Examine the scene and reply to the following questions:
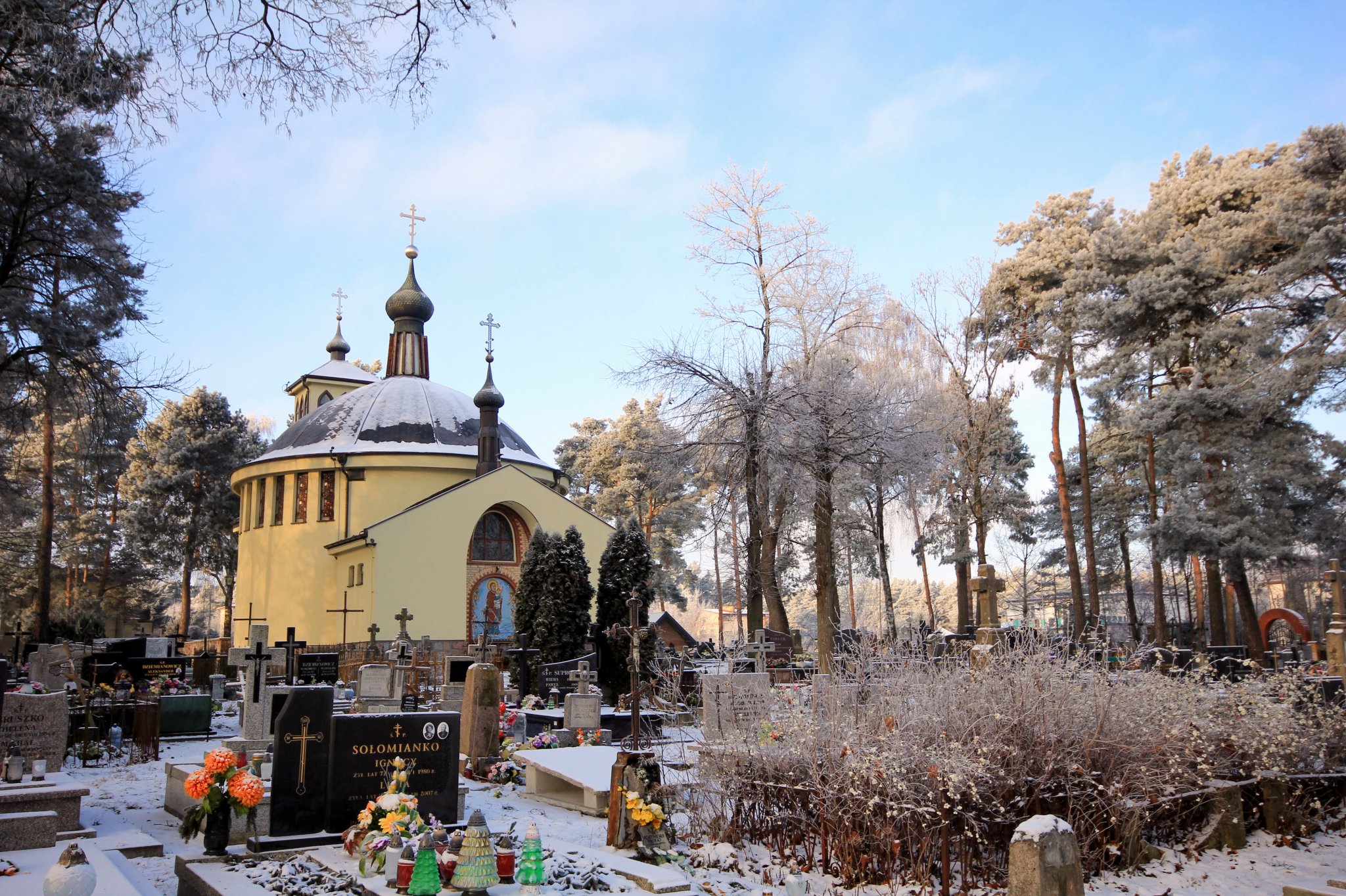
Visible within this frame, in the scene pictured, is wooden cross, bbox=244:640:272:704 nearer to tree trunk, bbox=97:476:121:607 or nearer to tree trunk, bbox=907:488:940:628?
tree trunk, bbox=907:488:940:628

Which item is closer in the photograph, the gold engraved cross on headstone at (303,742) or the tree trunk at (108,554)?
the gold engraved cross on headstone at (303,742)

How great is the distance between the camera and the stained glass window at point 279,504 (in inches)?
1313

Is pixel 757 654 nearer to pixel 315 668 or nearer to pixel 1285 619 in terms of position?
pixel 315 668

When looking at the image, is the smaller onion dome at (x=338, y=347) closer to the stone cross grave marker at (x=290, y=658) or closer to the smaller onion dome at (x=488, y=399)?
the smaller onion dome at (x=488, y=399)

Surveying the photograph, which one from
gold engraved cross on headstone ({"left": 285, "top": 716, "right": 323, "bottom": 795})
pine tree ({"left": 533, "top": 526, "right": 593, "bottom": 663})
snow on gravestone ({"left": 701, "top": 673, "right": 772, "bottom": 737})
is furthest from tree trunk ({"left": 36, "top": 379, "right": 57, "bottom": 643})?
gold engraved cross on headstone ({"left": 285, "top": 716, "right": 323, "bottom": 795})

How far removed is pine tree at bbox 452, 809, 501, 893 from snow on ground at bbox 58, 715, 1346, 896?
85 centimetres

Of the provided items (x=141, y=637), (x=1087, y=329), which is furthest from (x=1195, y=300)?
(x=141, y=637)

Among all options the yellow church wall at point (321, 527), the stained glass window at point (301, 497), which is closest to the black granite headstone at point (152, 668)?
the yellow church wall at point (321, 527)

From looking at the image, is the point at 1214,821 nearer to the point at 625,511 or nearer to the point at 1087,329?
the point at 1087,329

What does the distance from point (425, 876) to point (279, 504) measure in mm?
30703

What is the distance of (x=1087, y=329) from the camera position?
25094 millimetres

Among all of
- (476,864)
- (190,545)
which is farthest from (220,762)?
(190,545)

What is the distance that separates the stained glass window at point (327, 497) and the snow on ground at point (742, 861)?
76.7 ft

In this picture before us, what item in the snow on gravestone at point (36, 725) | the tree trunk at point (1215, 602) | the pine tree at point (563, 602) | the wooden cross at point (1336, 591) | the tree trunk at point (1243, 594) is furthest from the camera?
the tree trunk at point (1215, 602)
